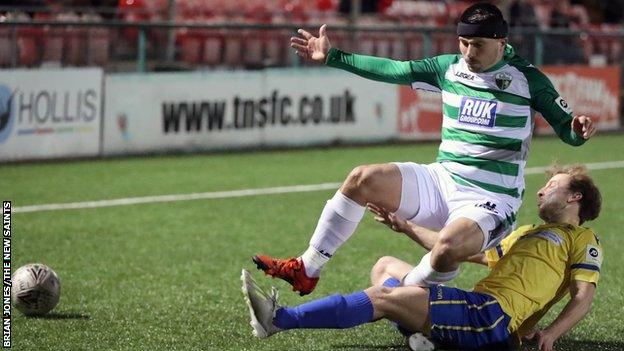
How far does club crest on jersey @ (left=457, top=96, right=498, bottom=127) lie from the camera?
6848 mm

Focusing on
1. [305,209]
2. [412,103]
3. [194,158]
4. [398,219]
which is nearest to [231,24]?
[194,158]

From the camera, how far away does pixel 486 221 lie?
6.52m

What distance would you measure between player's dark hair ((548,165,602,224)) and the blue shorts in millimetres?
862

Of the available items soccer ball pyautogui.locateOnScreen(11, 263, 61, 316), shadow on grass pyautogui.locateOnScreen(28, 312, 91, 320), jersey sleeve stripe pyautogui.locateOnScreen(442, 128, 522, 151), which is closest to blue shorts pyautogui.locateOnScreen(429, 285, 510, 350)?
jersey sleeve stripe pyautogui.locateOnScreen(442, 128, 522, 151)

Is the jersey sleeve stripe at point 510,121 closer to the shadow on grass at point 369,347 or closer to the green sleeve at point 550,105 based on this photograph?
the green sleeve at point 550,105

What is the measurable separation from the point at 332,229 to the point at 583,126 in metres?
1.44

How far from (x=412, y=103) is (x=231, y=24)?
10.3 ft

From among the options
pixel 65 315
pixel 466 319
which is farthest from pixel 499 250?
pixel 65 315

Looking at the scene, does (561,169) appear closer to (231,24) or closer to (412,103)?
(231,24)

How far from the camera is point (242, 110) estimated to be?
1614 cm

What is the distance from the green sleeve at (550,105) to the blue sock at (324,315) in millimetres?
1603

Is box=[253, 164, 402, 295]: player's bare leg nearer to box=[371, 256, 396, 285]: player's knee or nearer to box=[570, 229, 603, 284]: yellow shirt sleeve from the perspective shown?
box=[371, 256, 396, 285]: player's knee

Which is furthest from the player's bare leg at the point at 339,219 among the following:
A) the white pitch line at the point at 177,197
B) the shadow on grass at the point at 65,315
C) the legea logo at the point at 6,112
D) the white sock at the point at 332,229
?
the legea logo at the point at 6,112

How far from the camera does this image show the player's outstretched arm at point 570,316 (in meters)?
6.14
